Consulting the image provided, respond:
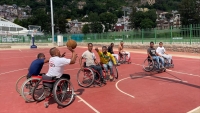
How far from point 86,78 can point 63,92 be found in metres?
1.99

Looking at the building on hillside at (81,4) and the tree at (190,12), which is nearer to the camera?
the tree at (190,12)

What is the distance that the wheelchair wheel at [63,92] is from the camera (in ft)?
17.1

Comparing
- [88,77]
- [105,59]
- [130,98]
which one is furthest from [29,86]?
[105,59]

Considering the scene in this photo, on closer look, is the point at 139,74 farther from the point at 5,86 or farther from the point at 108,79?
the point at 5,86

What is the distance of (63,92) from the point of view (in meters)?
5.47

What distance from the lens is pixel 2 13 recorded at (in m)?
157

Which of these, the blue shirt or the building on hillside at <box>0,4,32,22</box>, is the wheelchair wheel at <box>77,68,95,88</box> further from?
the building on hillside at <box>0,4,32,22</box>

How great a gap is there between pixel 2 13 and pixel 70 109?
170 meters

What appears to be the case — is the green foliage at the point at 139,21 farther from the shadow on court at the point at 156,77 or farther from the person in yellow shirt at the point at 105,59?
the person in yellow shirt at the point at 105,59

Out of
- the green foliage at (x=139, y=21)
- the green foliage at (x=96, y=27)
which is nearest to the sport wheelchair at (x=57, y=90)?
the green foliage at (x=139, y=21)

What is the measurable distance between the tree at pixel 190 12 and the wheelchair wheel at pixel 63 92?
136ft

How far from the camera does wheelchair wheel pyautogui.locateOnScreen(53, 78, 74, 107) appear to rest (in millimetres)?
5217

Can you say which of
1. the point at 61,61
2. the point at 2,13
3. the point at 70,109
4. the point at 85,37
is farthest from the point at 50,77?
the point at 2,13

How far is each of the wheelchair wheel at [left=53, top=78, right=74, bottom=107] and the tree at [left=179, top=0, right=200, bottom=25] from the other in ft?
136
